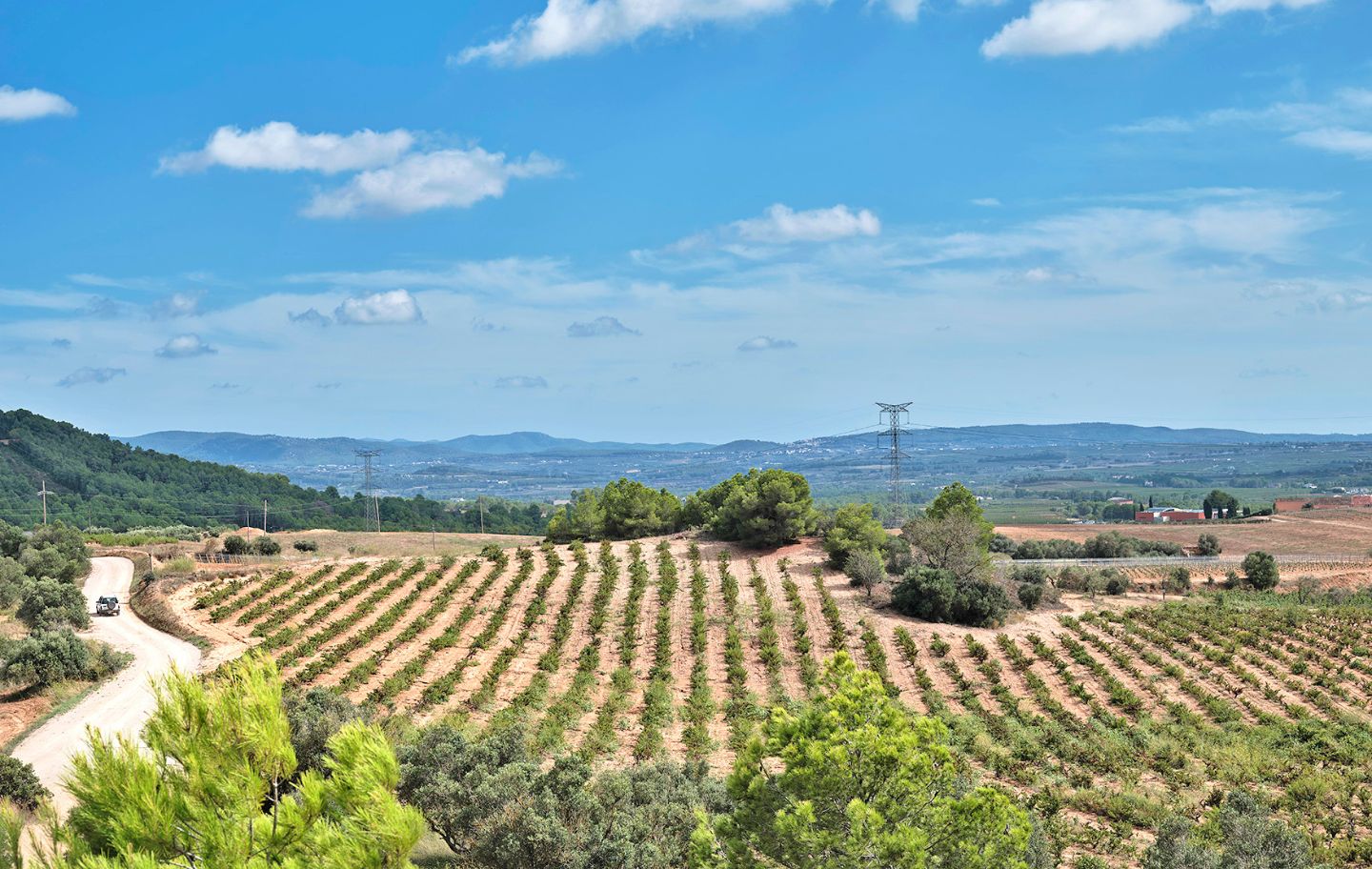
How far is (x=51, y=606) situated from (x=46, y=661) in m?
11.4

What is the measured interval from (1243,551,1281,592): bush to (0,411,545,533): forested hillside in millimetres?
77355

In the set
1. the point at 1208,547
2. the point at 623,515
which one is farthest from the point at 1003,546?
the point at 623,515

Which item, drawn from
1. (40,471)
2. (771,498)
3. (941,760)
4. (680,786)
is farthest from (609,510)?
(40,471)

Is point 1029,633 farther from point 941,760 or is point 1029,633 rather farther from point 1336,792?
point 941,760

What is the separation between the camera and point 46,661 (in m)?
30.0

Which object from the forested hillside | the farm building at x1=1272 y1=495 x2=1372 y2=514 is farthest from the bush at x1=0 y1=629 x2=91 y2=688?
the farm building at x1=1272 y1=495 x2=1372 y2=514

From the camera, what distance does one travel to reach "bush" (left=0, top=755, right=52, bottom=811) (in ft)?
62.2

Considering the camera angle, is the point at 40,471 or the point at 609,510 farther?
the point at 40,471

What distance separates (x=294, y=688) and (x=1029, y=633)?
980 inches

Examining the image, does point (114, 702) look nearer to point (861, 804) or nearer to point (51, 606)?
point (51, 606)

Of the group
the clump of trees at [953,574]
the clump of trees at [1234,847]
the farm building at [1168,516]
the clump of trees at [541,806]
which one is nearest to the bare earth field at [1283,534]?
the farm building at [1168,516]

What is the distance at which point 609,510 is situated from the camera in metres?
57.8

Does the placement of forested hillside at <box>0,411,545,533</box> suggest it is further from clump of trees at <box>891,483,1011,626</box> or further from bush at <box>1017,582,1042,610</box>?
bush at <box>1017,582,1042,610</box>

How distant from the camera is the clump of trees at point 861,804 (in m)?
10.5
